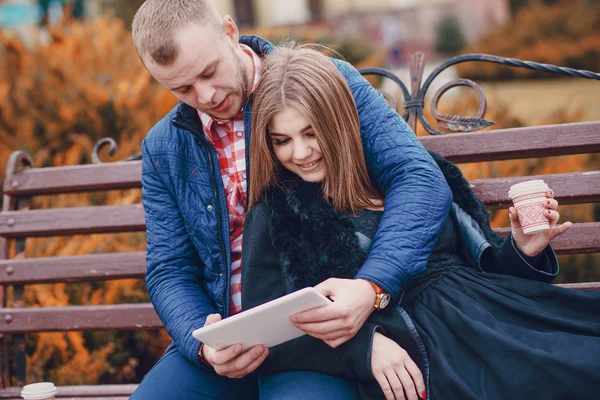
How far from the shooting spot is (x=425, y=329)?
2133mm

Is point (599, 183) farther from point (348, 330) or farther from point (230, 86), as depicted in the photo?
point (230, 86)

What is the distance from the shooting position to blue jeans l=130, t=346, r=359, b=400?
2.09 m

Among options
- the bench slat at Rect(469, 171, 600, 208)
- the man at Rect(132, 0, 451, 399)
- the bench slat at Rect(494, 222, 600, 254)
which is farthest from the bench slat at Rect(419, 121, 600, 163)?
the man at Rect(132, 0, 451, 399)

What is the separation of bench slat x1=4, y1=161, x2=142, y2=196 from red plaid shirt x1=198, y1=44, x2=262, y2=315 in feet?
2.16

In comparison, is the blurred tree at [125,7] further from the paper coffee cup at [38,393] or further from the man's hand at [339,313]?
the man's hand at [339,313]

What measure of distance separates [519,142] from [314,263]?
1076 millimetres

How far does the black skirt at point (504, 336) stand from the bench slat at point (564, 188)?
631mm

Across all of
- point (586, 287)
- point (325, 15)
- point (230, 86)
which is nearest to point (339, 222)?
point (230, 86)

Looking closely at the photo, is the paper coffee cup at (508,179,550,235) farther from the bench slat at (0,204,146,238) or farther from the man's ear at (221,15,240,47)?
the bench slat at (0,204,146,238)

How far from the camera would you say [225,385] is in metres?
2.41

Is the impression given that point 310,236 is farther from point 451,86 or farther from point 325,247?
point 451,86

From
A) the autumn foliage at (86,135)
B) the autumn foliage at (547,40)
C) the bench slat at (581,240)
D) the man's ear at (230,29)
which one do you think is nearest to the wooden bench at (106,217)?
the bench slat at (581,240)

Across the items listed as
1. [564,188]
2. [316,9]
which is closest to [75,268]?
[564,188]

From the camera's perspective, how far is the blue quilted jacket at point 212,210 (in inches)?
86.0
